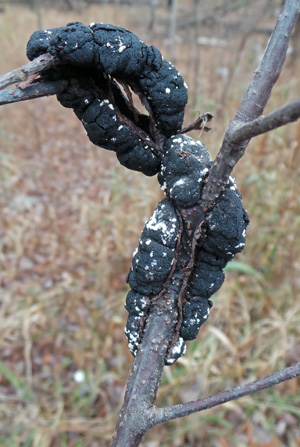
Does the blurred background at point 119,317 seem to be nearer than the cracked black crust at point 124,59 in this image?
No

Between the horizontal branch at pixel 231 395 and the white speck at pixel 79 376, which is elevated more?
the white speck at pixel 79 376

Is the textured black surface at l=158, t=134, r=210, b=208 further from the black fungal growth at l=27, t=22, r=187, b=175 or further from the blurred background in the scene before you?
the blurred background

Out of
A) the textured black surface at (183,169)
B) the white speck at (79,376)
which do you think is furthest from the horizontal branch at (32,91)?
the white speck at (79,376)

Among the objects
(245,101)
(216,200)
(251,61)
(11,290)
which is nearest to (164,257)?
(216,200)

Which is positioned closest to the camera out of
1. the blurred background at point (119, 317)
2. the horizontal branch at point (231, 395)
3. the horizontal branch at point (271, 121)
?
the horizontal branch at point (271, 121)

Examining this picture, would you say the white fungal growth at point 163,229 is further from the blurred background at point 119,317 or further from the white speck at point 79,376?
the white speck at point 79,376

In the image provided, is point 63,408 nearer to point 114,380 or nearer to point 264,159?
point 114,380
